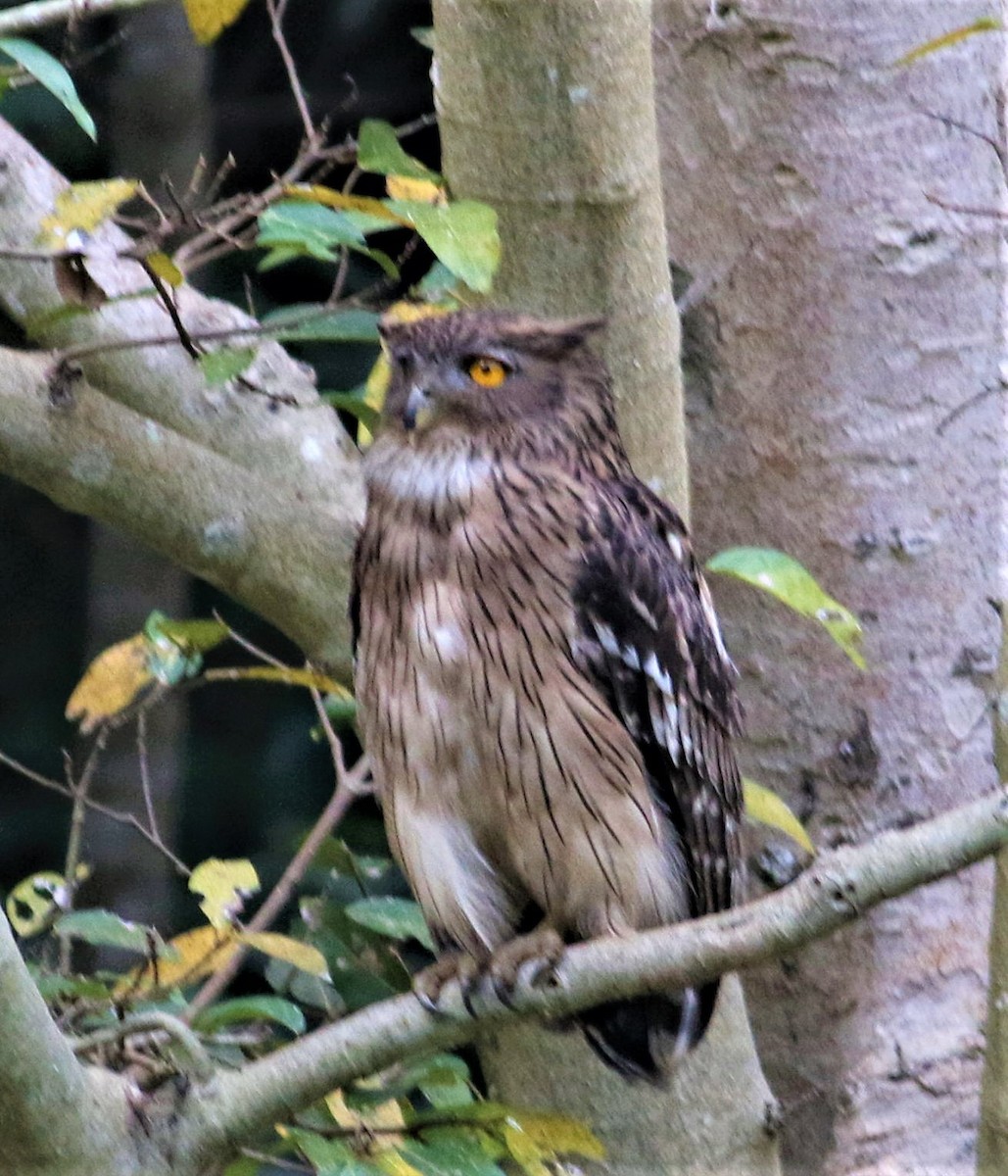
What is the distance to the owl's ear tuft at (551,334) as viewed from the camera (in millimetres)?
1549

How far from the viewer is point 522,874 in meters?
1.67

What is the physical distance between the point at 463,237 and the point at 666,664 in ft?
1.61


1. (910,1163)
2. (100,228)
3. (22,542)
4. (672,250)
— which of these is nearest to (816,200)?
(672,250)

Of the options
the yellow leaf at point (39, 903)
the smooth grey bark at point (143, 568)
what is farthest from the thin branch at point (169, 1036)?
the smooth grey bark at point (143, 568)

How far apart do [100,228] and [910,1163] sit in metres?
1.48

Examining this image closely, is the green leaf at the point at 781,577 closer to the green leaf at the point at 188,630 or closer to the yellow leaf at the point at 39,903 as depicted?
the green leaf at the point at 188,630

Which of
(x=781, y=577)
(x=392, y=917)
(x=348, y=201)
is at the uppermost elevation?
(x=348, y=201)

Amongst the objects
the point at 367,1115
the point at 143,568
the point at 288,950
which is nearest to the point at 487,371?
the point at 288,950

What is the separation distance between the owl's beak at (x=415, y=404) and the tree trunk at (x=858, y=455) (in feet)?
1.83

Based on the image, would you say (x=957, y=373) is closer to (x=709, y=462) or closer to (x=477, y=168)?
(x=709, y=462)

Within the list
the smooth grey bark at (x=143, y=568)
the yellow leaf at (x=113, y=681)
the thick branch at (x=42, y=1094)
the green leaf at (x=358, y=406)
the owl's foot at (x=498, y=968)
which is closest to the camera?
the thick branch at (x=42, y=1094)

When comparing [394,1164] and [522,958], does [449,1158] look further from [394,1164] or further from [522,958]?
[522,958]

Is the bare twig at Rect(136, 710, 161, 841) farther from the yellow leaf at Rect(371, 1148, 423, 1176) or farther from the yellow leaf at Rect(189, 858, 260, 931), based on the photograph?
the yellow leaf at Rect(371, 1148, 423, 1176)

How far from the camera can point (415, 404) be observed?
1562 millimetres
